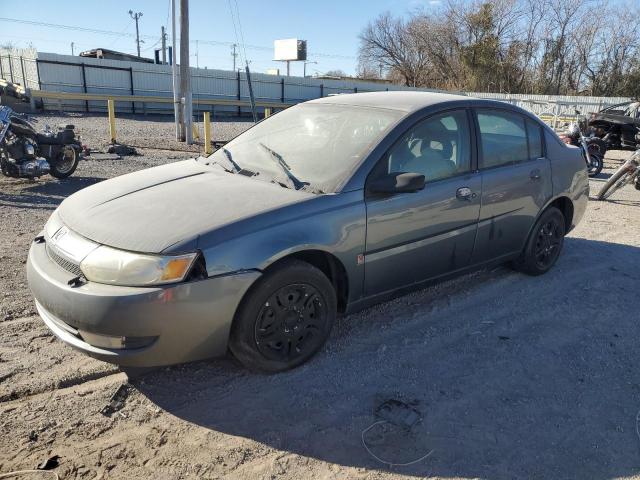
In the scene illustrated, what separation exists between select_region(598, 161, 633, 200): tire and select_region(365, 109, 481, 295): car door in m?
5.94

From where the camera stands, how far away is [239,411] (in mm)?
2898

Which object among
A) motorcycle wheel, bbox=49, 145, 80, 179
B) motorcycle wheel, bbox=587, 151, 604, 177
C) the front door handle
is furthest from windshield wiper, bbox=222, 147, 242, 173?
motorcycle wheel, bbox=587, 151, 604, 177

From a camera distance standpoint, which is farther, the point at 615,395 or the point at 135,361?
the point at 615,395

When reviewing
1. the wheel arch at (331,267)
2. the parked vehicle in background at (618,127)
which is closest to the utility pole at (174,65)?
the parked vehicle in background at (618,127)

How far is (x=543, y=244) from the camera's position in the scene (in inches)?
198

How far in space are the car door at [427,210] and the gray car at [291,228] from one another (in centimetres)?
1

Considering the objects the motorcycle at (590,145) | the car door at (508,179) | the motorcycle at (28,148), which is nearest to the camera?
the car door at (508,179)

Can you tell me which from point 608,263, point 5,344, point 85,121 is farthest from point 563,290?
point 85,121

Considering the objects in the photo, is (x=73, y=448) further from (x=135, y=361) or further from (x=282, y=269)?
(x=282, y=269)

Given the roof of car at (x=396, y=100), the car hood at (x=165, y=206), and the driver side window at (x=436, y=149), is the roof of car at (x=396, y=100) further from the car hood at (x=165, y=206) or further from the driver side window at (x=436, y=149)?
the car hood at (x=165, y=206)

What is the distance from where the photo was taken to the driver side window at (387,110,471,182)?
3681 millimetres

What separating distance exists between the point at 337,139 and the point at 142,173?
1.53 metres

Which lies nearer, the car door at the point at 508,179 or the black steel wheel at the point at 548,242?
the car door at the point at 508,179

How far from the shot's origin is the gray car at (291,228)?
108 inches
